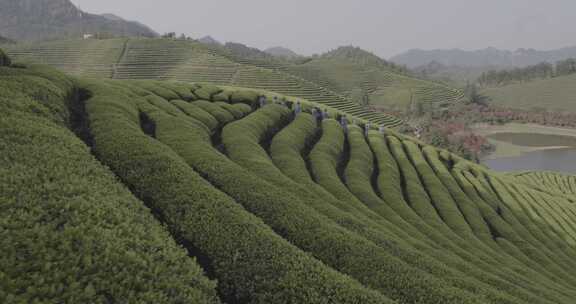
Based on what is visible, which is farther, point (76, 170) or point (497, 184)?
point (497, 184)

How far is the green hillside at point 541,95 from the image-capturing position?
16112 cm

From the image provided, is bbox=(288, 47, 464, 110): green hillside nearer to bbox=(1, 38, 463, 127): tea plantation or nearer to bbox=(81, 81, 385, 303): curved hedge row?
bbox=(1, 38, 463, 127): tea plantation

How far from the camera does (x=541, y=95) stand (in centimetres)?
17538

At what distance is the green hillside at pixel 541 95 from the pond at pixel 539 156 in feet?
167

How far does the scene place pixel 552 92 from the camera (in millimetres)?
175500

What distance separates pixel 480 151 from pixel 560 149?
107ft

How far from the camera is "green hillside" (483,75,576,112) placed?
529ft

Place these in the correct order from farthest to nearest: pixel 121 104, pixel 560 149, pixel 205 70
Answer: pixel 205 70 → pixel 560 149 → pixel 121 104

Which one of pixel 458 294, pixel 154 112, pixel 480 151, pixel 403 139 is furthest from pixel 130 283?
pixel 480 151

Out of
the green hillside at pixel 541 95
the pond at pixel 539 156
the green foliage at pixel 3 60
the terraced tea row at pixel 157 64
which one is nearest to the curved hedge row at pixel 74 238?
the green foliage at pixel 3 60

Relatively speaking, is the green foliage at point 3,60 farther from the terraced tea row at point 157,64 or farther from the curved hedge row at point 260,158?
the terraced tea row at point 157,64

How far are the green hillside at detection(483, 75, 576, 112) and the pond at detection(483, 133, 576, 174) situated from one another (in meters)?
51.0

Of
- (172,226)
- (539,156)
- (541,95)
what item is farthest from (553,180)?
(541,95)

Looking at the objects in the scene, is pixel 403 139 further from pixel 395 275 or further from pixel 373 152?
pixel 395 275
